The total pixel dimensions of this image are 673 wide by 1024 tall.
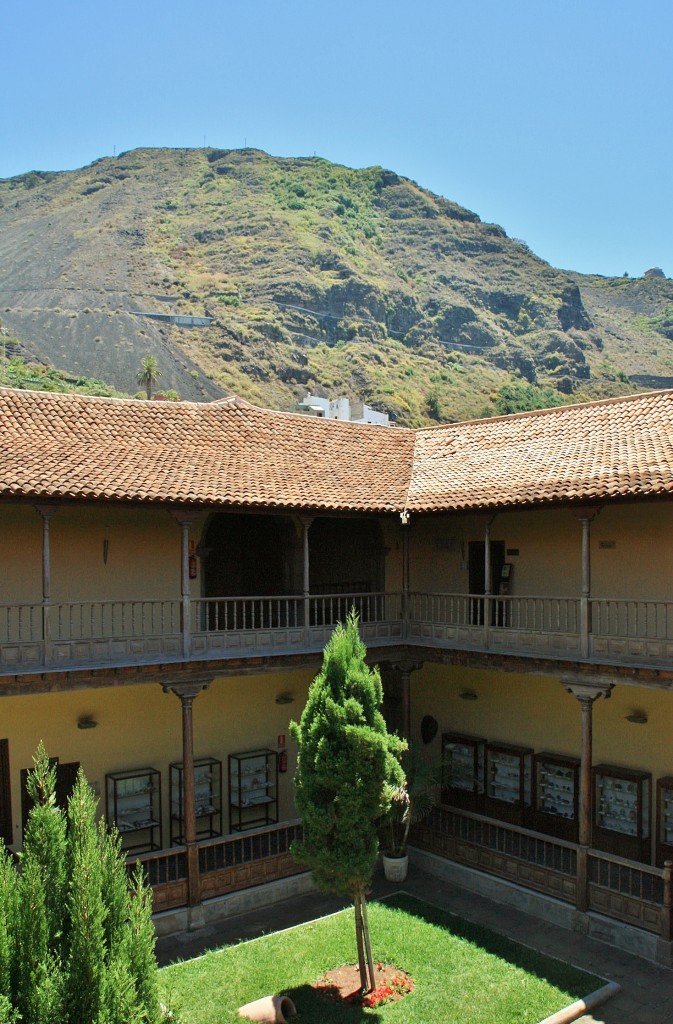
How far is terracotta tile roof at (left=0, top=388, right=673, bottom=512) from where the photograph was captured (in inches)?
497

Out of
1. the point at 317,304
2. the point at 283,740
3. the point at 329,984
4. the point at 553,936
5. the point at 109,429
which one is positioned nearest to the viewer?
the point at 329,984

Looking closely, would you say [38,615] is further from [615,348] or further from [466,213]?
[466,213]

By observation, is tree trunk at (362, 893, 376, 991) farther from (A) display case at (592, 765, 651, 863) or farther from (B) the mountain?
(B) the mountain

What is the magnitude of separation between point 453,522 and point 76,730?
25.2ft

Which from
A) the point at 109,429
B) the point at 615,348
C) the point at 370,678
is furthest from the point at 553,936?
the point at 615,348

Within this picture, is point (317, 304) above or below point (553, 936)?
above

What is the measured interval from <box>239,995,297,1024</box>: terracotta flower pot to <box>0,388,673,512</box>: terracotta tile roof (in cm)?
642

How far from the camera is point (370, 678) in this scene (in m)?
10.4

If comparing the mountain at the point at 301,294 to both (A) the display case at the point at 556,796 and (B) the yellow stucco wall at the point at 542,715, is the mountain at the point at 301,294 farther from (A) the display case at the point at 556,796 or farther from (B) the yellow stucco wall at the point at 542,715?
(A) the display case at the point at 556,796

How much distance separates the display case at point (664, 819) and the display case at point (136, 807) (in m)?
7.86

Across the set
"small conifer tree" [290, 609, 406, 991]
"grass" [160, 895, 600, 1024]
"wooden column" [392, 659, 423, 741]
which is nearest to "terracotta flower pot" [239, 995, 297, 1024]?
"grass" [160, 895, 600, 1024]

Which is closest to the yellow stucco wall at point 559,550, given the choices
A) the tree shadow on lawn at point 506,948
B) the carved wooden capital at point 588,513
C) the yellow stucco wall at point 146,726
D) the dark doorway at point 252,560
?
the carved wooden capital at point 588,513

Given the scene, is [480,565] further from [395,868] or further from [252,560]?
[395,868]

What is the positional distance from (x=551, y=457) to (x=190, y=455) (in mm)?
6030
